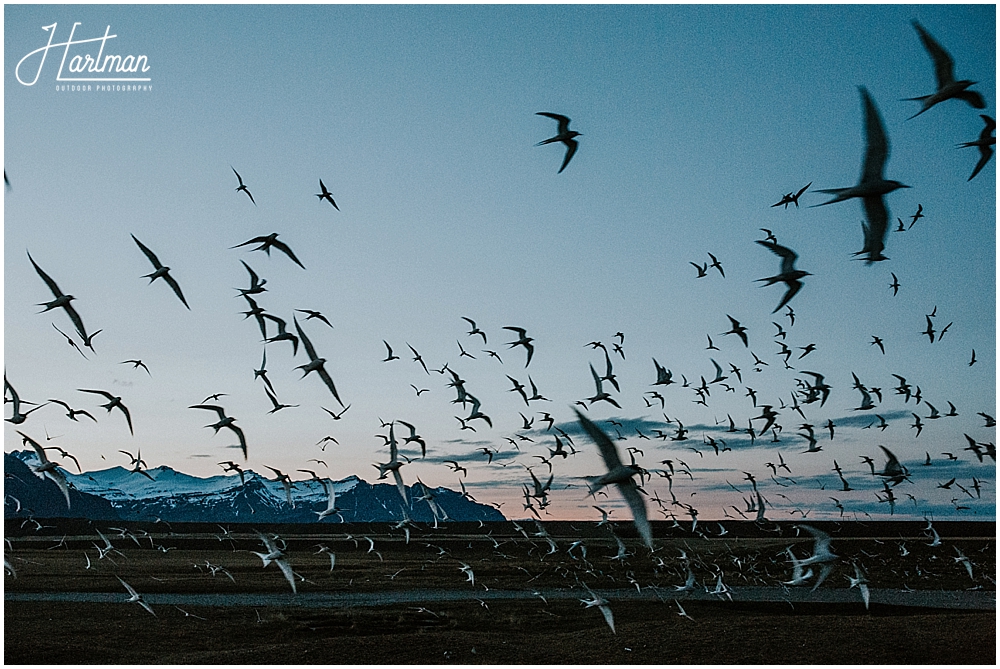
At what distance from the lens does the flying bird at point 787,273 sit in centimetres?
1362

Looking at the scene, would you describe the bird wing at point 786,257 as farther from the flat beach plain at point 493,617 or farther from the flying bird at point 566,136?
the flat beach plain at point 493,617

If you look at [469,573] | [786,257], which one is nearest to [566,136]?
[786,257]

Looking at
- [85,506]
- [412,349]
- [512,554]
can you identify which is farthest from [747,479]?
[85,506]

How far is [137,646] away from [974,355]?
22629 mm

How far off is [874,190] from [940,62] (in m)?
2.28

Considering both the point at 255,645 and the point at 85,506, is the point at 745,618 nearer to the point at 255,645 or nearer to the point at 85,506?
the point at 255,645

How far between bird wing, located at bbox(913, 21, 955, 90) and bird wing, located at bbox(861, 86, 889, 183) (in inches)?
57.4

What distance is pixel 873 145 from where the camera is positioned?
10422 mm

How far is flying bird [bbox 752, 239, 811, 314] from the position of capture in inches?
536

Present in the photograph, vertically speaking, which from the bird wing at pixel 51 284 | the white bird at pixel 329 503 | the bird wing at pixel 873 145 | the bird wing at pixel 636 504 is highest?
the bird wing at pixel 51 284

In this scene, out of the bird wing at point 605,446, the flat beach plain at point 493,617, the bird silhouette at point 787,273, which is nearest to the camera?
the bird wing at point 605,446

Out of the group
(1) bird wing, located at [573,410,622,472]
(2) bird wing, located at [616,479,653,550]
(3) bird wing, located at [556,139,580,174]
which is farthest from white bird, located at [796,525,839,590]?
(3) bird wing, located at [556,139,580,174]

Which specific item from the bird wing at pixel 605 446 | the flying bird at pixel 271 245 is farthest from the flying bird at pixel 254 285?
the bird wing at pixel 605 446

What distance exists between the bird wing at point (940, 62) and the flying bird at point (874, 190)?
4.86 feet
